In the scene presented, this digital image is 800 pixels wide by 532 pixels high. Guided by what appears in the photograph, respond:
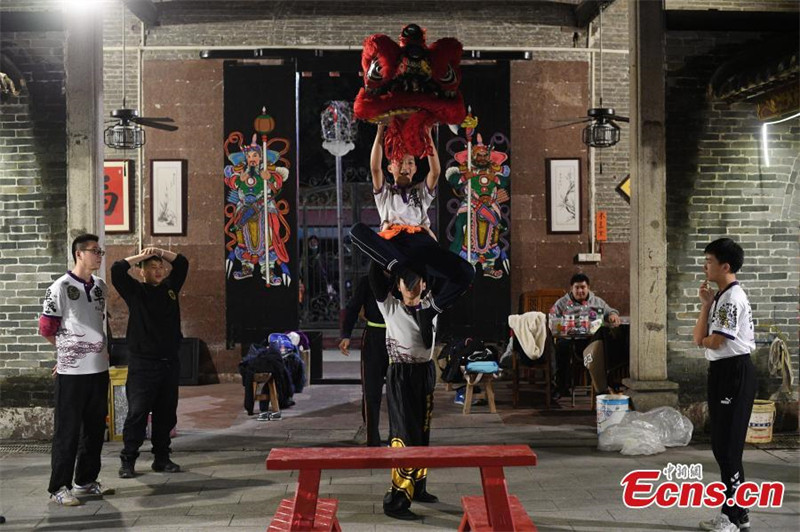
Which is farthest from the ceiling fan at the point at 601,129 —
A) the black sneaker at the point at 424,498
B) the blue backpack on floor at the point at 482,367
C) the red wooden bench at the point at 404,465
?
the red wooden bench at the point at 404,465

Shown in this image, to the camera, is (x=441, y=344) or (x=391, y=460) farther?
(x=441, y=344)

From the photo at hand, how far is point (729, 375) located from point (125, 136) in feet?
24.7

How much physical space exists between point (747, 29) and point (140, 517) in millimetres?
6257

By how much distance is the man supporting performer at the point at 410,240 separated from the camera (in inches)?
211

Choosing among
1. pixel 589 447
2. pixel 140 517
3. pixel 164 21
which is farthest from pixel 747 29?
pixel 164 21

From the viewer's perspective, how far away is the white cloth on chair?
31.1ft

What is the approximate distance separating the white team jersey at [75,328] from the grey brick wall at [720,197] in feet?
15.7

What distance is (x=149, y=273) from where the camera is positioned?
21.8ft

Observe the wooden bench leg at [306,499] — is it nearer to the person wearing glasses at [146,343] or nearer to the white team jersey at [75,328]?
the white team jersey at [75,328]

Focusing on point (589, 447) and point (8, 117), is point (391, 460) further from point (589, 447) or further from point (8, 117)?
point (8, 117)

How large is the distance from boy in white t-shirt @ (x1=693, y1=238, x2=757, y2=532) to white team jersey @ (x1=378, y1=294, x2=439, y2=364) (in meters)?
1.59

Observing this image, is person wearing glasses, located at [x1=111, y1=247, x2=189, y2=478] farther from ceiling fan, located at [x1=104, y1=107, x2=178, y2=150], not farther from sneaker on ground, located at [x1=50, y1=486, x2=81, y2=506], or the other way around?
ceiling fan, located at [x1=104, y1=107, x2=178, y2=150]

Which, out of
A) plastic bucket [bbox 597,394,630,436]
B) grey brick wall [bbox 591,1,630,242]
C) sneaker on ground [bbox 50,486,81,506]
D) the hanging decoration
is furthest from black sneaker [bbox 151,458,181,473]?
the hanging decoration

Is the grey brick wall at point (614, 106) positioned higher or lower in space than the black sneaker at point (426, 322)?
higher
